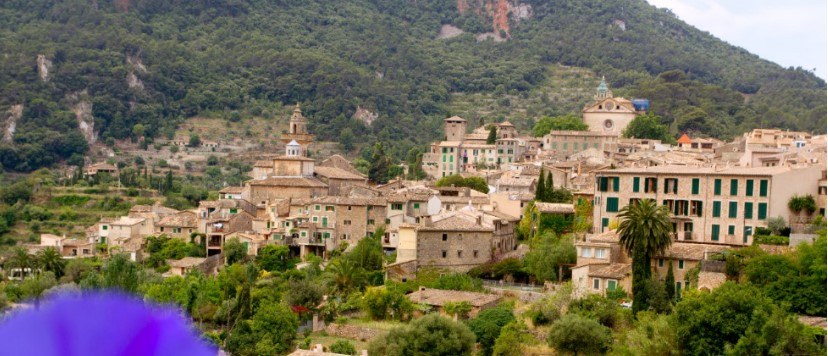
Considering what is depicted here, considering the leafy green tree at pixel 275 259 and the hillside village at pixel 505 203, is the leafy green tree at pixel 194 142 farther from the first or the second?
the leafy green tree at pixel 275 259

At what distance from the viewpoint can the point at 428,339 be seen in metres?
21.1

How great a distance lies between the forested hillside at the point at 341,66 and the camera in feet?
227

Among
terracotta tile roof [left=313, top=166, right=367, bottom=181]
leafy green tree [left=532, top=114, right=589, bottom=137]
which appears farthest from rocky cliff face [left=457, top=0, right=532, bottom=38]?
terracotta tile roof [left=313, top=166, right=367, bottom=181]

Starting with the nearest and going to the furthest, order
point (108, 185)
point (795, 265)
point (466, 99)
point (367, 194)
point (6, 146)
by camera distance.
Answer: point (795, 265) → point (367, 194) → point (108, 185) → point (6, 146) → point (466, 99)

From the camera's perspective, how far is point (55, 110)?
73.4m

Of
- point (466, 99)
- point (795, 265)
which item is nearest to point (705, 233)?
point (795, 265)

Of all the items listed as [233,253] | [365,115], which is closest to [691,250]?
[233,253]

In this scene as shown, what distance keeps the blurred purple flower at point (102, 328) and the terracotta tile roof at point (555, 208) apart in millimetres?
27713

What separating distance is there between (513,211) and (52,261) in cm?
1345

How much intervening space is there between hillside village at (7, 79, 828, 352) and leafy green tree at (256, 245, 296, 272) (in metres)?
0.54

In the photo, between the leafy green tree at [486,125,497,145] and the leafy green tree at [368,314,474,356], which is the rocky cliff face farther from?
the leafy green tree at [368,314,474,356]

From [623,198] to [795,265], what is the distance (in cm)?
603

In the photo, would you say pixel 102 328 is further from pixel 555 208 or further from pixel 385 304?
pixel 555 208

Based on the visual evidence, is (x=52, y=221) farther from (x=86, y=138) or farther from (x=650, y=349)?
(x=650, y=349)
